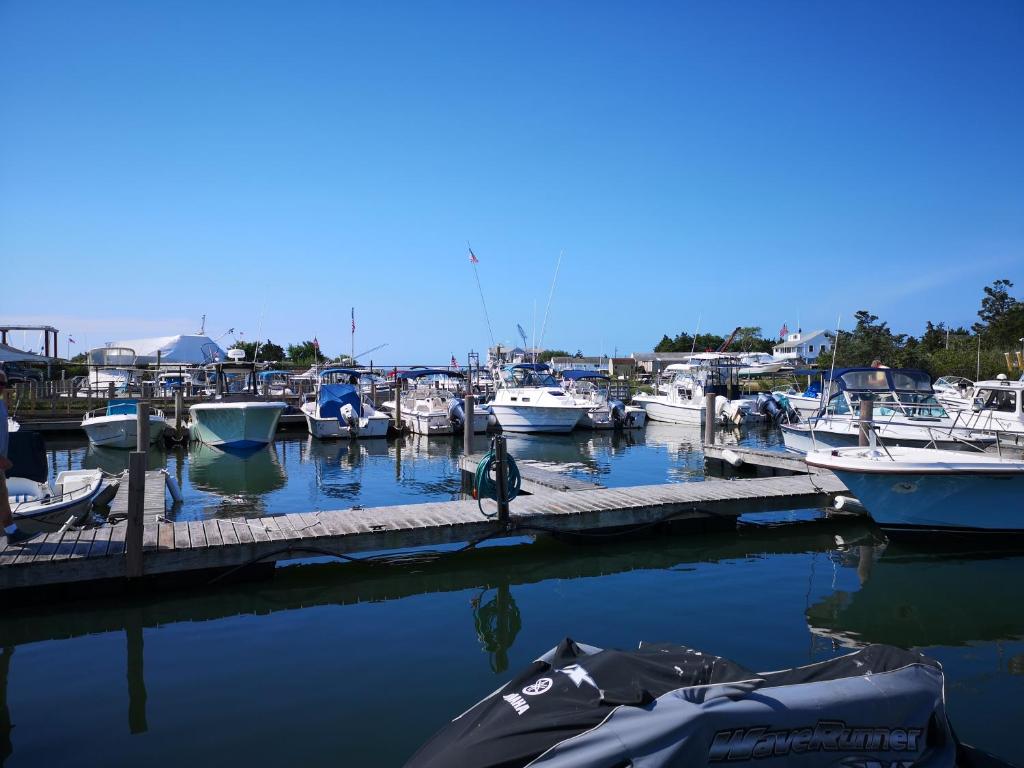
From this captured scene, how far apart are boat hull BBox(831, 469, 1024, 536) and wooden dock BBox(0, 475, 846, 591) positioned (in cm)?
161

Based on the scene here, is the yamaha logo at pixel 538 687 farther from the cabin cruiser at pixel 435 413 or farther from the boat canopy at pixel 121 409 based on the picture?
the boat canopy at pixel 121 409

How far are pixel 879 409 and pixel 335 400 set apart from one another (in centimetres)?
2092

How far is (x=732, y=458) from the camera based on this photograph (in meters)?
19.7

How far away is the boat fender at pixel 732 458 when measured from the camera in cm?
1953

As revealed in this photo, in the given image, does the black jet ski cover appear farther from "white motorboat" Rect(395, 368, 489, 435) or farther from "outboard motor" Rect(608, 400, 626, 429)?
"outboard motor" Rect(608, 400, 626, 429)

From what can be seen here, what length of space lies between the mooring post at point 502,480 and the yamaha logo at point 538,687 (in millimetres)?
6421

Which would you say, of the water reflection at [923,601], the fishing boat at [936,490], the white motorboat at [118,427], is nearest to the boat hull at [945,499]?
the fishing boat at [936,490]

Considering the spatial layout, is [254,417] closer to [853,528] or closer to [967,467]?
[853,528]

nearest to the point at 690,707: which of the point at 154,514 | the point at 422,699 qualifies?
the point at 422,699

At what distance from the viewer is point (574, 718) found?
4051 millimetres

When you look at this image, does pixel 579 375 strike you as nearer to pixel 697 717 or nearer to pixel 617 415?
pixel 617 415

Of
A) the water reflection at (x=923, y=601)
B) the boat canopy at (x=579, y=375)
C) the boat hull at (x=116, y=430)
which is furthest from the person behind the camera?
the boat canopy at (x=579, y=375)

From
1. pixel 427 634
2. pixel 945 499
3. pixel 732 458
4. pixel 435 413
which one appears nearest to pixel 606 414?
pixel 435 413

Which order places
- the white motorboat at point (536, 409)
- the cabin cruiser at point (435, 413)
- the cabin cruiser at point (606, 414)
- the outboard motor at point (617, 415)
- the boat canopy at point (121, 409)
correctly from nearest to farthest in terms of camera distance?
the boat canopy at point (121, 409) → the cabin cruiser at point (435, 413) → the white motorboat at point (536, 409) → the cabin cruiser at point (606, 414) → the outboard motor at point (617, 415)
